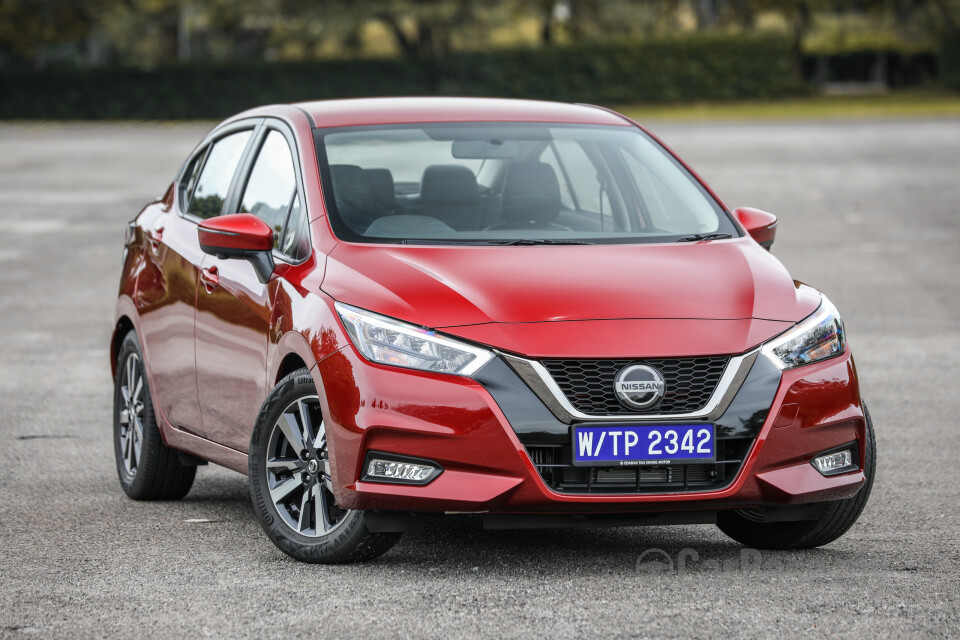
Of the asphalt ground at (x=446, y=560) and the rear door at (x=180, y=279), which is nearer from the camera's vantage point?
the asphalt ground at (x=446, y=560)

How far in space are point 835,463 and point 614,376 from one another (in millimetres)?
891

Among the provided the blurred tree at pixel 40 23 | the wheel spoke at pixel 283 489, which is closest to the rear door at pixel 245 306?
the wheel spoke at pixel 283 489

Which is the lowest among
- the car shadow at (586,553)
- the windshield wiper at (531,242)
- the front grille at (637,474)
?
the car shadow at (586,553)

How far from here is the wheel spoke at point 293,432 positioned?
5395mm

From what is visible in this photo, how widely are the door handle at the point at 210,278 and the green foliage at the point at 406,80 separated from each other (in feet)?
182

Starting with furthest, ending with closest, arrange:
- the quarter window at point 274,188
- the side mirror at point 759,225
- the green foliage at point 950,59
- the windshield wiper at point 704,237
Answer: the green foliage at point 950,59, the side mirror at point 759,225, the quarter window at point 274,188, the windshield wiper at point 704,237

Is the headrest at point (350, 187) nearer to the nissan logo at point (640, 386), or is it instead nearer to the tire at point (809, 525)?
the nissan logo at point (640, 386)

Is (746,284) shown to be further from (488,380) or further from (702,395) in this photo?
(488,380)

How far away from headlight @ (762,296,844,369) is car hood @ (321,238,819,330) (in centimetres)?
5

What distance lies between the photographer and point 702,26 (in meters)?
77.8

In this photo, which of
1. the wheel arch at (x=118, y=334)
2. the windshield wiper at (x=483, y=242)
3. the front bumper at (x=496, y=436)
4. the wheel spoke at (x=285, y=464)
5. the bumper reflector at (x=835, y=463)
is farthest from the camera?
the wheel arch at (x=118, y=334)

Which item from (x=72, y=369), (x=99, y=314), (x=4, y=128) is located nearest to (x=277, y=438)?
(x=72, y=369)

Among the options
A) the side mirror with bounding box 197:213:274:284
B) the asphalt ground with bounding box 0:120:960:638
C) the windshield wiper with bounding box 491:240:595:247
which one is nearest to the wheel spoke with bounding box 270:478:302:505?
the asphalt ground with bounding box 0:120:960:638

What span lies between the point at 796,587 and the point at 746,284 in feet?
3.36
